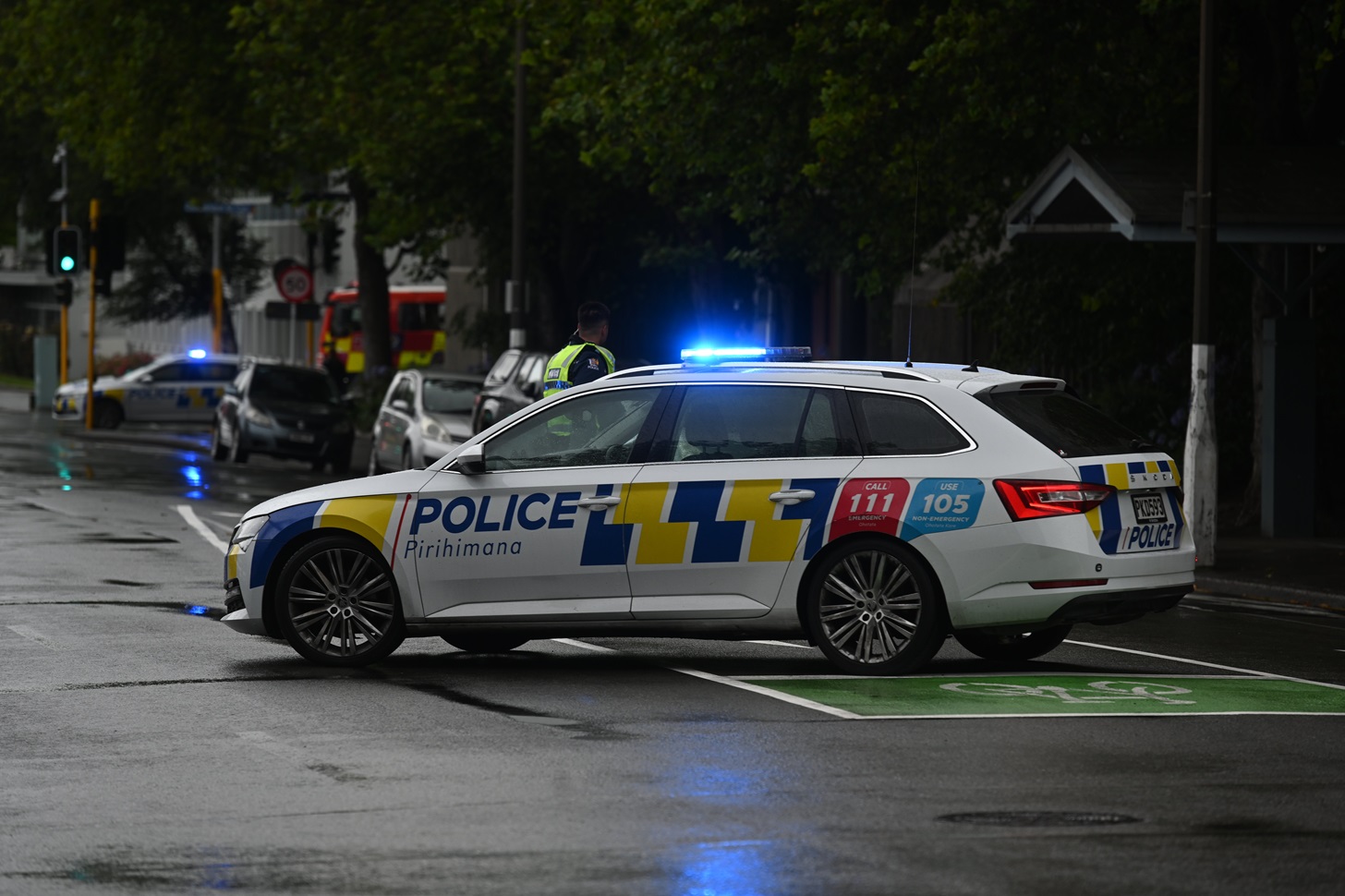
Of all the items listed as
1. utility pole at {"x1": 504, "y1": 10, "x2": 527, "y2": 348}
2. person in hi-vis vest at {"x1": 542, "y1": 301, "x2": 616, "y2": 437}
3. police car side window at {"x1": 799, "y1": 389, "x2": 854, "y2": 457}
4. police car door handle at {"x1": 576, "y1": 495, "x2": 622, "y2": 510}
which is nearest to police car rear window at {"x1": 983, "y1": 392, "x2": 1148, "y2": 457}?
police car side window at {"x1": 799, "y1": 389, "x2": 854, "y2": 457}

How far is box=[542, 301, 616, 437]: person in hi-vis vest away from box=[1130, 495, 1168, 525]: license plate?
510 centimetres

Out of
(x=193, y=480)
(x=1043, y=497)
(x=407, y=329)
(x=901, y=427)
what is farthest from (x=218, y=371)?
(x=1043, y=497)

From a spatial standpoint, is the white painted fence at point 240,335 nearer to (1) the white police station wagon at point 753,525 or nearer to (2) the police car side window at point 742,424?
(1) the white police station wagon at point 753,525

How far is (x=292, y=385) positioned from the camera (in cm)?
3428

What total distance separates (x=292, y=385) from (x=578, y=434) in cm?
2302

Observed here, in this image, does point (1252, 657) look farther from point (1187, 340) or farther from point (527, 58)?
point (527, 58)

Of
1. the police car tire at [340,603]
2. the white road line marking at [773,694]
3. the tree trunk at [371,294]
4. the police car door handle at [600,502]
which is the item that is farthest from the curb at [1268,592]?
the tree trunk at [371,294]

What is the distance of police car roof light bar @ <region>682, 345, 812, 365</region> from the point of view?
1225 cm

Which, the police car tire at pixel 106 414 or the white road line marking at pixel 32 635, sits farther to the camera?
the police car tire at pixel 106 414

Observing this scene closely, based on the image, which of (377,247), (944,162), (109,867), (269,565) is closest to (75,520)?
(944,162)

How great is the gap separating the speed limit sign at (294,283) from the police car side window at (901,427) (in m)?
34.0

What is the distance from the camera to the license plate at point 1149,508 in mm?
11234

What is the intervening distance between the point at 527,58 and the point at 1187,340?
9.19 m

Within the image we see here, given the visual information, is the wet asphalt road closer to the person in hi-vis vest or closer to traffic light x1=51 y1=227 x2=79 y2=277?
the person in hi-vis vest
